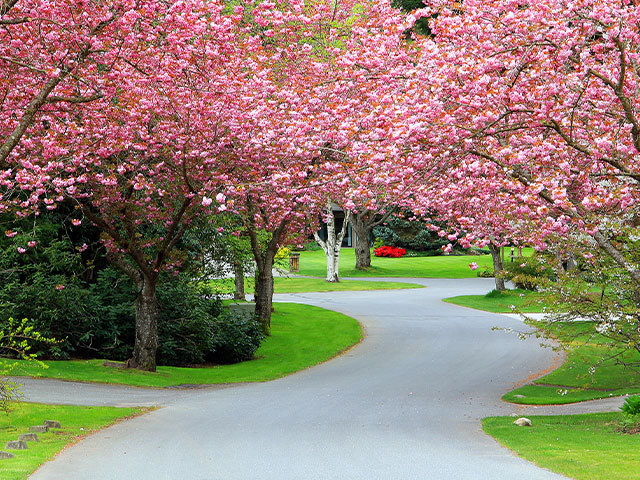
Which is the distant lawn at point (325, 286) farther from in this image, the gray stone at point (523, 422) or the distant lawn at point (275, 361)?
the gray stone at point (523, 422)

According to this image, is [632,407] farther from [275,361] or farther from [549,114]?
[275,361]

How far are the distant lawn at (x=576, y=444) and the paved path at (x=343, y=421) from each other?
0.35 meters

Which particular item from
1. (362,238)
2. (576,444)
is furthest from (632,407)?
(362,238)

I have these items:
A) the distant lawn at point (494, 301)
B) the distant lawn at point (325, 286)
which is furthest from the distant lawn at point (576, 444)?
the distant lawn at point (325, 286)

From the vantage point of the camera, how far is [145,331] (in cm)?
1981

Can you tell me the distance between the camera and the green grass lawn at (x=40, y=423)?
31.1 ft

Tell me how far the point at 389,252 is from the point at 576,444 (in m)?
56.7

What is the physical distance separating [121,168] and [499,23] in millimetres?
8796

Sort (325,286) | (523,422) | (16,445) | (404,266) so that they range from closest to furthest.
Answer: (16,445)
(523,422)
(325,286)
(404,266)

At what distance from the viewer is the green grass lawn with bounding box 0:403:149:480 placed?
9484 millimetres

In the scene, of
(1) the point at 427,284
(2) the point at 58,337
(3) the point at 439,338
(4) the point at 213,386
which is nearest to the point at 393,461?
(4) the point at 213,386

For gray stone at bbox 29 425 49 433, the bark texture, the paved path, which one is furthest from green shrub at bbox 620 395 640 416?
the bark texture

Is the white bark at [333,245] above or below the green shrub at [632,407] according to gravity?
above

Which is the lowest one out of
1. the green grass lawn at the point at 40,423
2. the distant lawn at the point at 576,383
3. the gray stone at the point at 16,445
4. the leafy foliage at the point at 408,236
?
the distant lawn at the point at 576,383
